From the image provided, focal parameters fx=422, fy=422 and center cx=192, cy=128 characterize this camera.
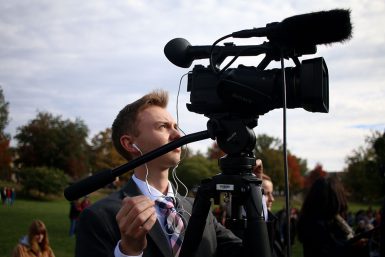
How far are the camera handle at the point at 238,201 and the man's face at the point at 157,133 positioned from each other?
2.26 feet

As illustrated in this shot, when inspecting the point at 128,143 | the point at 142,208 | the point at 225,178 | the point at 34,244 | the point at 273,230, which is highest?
the point at 128,143

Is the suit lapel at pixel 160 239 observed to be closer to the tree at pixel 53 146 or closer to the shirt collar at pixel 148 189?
the shirt collar at pixel 148 189

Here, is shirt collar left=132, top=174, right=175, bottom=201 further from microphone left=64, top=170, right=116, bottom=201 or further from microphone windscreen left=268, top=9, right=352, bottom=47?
microphone windscreen left=268, top=9, right=352, bottom=47

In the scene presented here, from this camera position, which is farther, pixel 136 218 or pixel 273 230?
pixel 273 230

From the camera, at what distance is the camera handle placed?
1.67 metres

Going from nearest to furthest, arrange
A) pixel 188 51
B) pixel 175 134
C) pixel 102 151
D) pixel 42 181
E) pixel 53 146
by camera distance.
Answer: pixel 188 51
pixel 175 134
pixel 42 181
pixel 53 146
pixel 102 151

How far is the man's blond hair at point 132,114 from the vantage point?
2.73 m

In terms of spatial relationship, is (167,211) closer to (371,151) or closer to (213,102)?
(213,102)

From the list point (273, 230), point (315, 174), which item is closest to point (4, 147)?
point (315, 174)

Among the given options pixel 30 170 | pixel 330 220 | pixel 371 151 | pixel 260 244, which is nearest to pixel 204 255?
pixel 260 244

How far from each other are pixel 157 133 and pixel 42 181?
157 feet

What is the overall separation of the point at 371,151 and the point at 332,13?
146ft

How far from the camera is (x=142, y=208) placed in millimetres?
1643

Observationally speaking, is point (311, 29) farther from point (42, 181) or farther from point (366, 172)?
point (42, 181)
